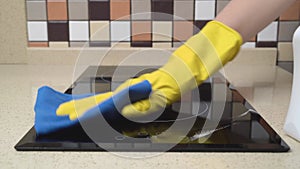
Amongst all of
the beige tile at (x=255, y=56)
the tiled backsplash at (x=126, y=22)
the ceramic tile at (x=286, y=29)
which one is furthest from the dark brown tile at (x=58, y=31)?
the ceramic tile at (x=286, y=29)

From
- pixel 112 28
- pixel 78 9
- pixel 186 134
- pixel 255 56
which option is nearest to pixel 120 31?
pixel 112 28

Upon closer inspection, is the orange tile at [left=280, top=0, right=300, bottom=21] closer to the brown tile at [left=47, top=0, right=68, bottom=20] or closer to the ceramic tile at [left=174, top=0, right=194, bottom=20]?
the ceramic tile at [left=174, top=0, right=194, bottom=20]

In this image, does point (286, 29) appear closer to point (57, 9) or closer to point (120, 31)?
point (120, 31)

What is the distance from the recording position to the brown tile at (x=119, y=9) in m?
1.07

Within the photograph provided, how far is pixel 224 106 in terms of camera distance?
2.27 feet

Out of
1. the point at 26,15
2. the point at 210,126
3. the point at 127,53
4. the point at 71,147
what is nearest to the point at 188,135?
the point at 210,126

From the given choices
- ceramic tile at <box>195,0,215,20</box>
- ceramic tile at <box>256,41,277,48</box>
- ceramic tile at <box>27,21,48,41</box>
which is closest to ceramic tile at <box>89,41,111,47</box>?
ceramic tile at <box>27,21,48,41</box>

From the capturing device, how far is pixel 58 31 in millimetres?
1085

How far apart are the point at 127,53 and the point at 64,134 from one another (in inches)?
21.9

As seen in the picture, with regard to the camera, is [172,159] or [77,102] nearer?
[172,159]

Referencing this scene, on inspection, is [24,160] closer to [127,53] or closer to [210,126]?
[210,126]

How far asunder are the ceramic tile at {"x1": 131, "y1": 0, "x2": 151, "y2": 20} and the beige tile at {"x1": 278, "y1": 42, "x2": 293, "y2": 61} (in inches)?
14.1

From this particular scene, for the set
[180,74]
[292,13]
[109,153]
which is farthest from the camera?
[292,13]

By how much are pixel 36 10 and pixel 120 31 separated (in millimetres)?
226
